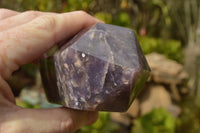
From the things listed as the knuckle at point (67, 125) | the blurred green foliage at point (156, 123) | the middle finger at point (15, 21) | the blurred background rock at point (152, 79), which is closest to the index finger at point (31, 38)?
the middle finger at point (15, 21)

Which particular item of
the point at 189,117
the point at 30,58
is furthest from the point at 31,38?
the point at 189,117

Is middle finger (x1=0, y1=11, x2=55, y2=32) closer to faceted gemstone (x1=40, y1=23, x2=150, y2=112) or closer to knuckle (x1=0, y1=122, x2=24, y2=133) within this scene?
faceted gemstone (x1=40, y1=23, x2=150, y2=112)

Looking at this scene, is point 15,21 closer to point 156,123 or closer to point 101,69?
point 101,69

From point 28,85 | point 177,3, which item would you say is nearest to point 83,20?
point 28,85

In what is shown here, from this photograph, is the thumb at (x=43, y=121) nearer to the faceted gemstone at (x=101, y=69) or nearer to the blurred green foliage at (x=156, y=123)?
the faceted gemstone at (x=101, y=69)

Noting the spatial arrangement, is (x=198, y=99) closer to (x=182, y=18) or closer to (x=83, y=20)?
(x=182, y=18)

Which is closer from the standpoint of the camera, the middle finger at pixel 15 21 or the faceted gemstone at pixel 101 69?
the faceted gemstone at pixel 101 69
